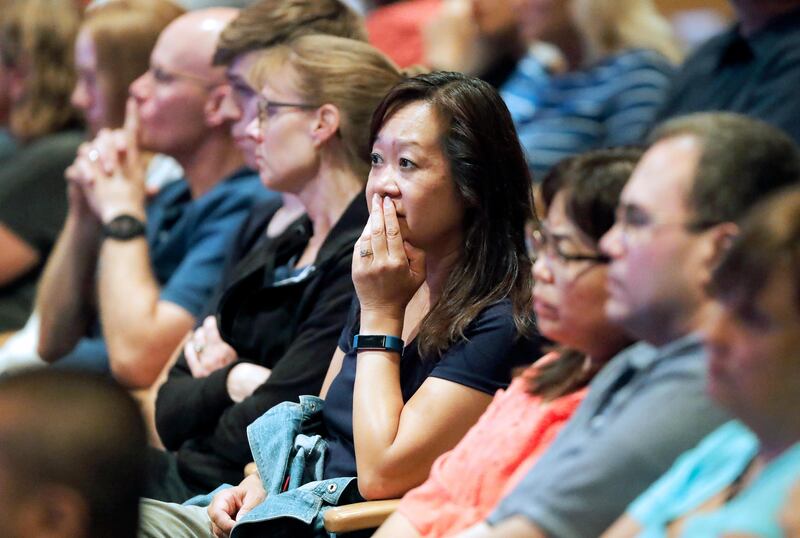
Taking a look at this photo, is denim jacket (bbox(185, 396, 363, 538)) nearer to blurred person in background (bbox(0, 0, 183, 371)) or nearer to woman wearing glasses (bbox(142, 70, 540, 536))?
woman wearing glasses (bbox(142, 70, 540, 536))

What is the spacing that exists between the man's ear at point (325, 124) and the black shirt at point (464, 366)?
61cm

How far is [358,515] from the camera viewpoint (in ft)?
6.92

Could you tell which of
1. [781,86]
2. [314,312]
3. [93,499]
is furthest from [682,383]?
[781,86]

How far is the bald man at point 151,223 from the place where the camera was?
332 cm

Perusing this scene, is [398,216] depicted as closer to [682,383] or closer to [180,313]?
[682,383]

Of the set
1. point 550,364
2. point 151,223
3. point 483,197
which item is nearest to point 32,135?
point 151,223

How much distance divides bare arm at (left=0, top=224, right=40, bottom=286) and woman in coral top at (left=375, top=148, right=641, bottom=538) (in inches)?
90.8

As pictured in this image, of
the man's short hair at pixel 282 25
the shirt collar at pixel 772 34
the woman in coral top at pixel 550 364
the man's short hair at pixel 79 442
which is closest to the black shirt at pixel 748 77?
the shirt collar at pixel 772 34

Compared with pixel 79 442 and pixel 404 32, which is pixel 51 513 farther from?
pixel 404 32

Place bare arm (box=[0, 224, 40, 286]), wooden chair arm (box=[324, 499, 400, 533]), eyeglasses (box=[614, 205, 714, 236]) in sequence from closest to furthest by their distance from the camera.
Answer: eyeglasses (box=[614, 205, 714, 236]), wooden chair arm (box=[324, 499, 400, 533]), bare arm (box=[0, 224, 40, 286])

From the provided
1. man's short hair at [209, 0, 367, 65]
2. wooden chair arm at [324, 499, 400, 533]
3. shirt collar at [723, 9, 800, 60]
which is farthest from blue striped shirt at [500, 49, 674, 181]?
wooden chair arm at [324, 499, 400, 533]

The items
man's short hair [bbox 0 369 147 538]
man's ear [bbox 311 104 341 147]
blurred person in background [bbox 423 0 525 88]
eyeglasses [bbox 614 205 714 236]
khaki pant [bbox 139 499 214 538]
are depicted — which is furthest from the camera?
blurred person in background [bbox 423 0 525 88]

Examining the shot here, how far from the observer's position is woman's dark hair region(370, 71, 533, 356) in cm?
232

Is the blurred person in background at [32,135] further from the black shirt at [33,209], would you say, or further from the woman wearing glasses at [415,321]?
the woman wearing glasses at [415,321]
